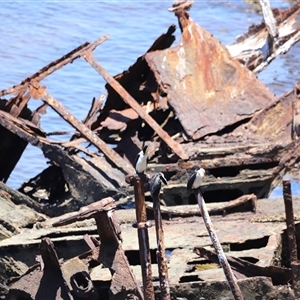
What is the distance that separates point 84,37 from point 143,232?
1522 cm

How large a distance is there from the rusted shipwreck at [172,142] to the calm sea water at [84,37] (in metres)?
3.97

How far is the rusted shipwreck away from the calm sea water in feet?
13.0

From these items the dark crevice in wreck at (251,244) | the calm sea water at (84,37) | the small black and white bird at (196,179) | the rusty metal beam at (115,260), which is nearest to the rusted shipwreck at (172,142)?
the dark crevice in wreck at (251,244)

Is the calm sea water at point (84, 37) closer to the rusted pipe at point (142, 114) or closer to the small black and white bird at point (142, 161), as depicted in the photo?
the rusted pipe at point (142, 114)

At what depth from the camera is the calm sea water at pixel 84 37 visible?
15.3m

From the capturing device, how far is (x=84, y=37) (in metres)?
19.5

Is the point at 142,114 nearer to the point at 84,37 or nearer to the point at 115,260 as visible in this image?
the point at 115,260

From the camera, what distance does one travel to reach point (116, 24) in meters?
20.8

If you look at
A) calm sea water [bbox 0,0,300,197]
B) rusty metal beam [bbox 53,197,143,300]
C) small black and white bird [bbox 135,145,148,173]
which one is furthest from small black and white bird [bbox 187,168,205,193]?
calm sea water [bbox 0,0,300,197]

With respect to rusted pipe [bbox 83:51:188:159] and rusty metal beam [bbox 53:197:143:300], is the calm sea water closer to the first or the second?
rusted pipe [bbox 83:51:188:159]

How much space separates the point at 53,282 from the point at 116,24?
52.1 ft

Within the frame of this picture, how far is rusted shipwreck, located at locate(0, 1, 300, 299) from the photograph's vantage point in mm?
6207

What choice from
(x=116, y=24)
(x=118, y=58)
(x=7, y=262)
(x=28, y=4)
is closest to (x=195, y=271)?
(x=7, y=262)

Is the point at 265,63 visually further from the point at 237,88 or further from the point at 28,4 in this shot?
the point at 28,4
